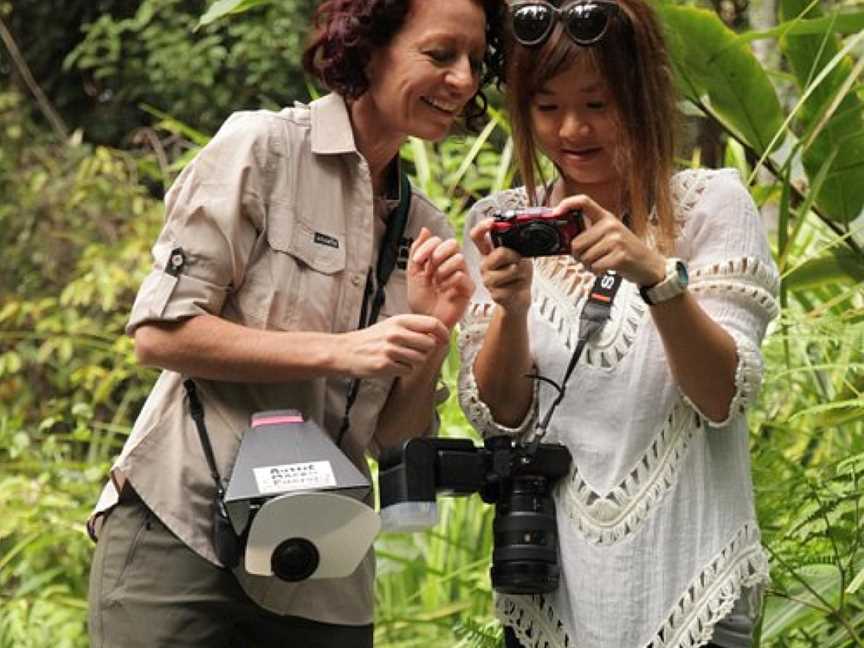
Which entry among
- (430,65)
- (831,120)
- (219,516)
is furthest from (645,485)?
(831,120)

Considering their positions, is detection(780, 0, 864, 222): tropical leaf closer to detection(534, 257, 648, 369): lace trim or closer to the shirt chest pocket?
detection(534, 257, 648, 369): lace trim

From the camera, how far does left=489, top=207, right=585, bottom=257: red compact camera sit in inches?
95.5

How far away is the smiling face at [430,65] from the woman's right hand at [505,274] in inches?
12.2

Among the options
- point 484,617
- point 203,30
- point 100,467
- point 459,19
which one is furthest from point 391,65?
point 203,30

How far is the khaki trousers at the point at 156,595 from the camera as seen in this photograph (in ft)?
8.83

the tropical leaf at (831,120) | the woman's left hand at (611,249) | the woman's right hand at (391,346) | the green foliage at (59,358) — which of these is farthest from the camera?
the green foliage at (59,358)

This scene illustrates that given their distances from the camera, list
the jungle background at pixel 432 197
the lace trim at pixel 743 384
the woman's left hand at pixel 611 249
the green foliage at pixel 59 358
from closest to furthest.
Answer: the woman's left hand at pixel 611 249, the lace trim at pixel 743 384, the jungle background at pixel 432 197, the green foliage at pixel 59 358

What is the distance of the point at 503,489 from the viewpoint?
2.61 meters

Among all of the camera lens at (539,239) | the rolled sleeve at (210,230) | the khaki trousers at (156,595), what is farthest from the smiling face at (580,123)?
the khaki trousers at (156,595)

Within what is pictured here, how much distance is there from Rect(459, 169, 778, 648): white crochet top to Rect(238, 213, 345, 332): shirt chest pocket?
366 millimetres

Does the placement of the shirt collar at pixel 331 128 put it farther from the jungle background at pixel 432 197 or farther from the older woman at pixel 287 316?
the jungle background at pixel 432 197

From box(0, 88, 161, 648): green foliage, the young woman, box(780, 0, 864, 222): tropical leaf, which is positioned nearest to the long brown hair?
the young woman

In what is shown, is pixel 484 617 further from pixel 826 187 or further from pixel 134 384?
pixel 134 384

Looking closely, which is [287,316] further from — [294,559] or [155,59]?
[155,59]
